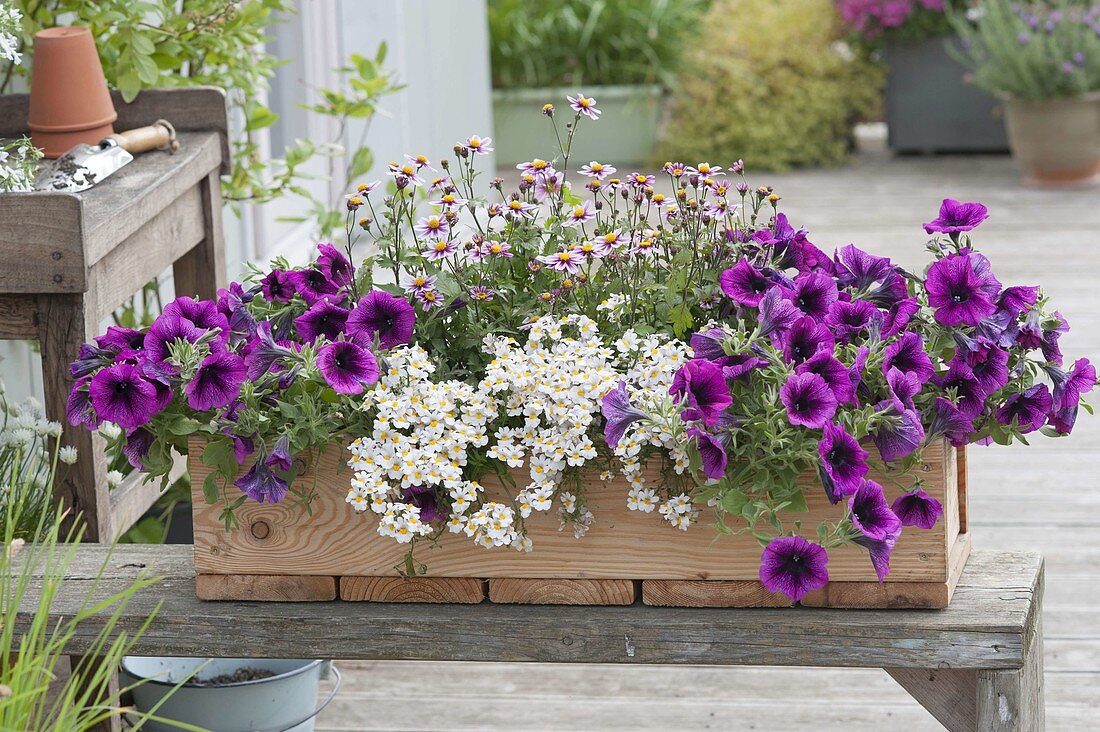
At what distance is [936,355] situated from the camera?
1317 millimetres

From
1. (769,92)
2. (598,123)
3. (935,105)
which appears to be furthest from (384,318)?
(935,105)

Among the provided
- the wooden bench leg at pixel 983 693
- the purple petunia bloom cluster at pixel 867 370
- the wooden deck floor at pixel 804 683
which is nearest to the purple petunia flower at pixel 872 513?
the purple petunia bloom cluster at pixel 867 370

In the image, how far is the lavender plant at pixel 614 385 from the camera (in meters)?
1.22

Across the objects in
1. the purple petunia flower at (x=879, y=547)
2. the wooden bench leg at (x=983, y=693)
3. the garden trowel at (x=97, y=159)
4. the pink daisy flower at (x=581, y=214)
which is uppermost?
the garden trowel at (x=97, y=159)

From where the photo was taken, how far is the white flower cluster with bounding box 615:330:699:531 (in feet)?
4.02

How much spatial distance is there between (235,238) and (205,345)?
2.29 m

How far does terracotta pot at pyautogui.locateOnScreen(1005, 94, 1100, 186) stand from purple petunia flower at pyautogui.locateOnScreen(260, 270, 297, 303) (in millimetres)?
5170

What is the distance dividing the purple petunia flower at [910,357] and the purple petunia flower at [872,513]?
13cm

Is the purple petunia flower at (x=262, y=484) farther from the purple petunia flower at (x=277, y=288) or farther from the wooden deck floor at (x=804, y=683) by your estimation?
the wooden deck floor at (x=804, y=683)

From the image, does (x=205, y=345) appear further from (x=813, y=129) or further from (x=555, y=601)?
(x=813, y=129)

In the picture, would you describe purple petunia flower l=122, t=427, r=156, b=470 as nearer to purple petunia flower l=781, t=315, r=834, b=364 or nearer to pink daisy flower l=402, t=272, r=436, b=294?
pink daisy flower l=402, t=272, r=436, b=294

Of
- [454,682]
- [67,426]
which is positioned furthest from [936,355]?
[454,682]

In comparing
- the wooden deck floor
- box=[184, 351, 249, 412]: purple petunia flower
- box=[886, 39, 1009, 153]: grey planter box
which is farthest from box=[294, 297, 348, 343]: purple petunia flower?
box=[886, 39, 1009, 153]: grey planter box

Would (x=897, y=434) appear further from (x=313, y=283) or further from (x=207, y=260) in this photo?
(x=207, y=260)
